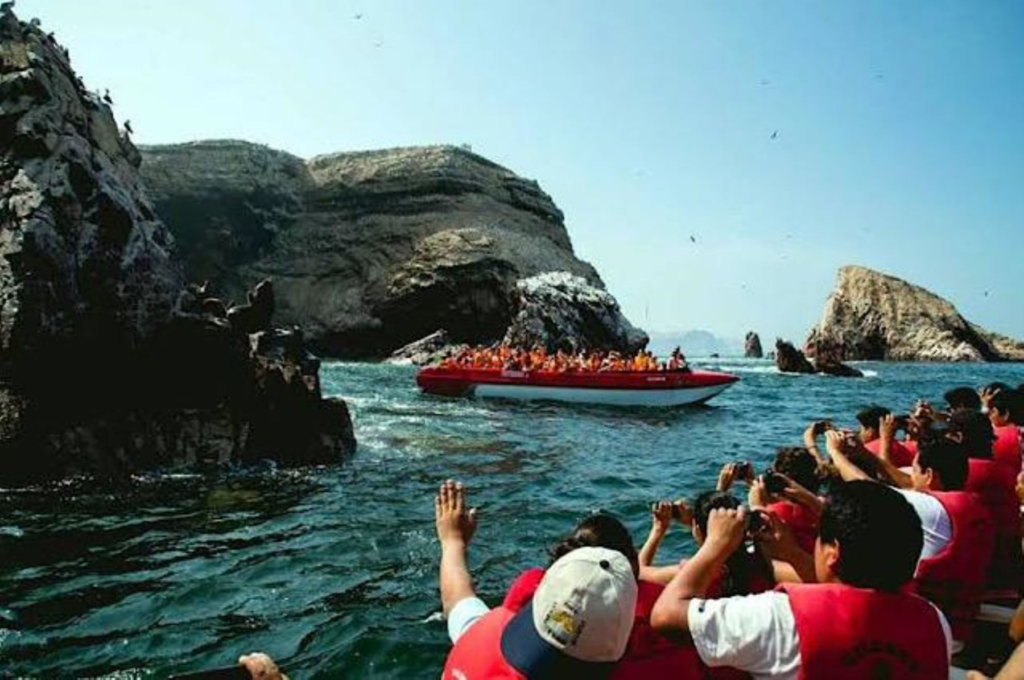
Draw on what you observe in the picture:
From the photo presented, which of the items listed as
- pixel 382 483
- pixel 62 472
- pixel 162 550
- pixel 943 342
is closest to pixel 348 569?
pixel 162 550

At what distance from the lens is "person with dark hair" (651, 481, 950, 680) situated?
9.00ft

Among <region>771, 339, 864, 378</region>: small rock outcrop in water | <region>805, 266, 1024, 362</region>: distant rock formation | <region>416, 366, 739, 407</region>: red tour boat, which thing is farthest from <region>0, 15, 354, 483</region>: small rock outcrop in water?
<region>805, 266, 1024, 362</region>: distant rock formation

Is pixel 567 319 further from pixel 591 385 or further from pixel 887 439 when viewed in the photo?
pixel 887 439

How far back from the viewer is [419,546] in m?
9.76

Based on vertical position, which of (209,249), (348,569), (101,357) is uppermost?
(209,249)

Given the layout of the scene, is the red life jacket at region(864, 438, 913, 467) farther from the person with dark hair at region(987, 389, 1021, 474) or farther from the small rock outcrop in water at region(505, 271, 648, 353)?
the small rock outcrop in water at region(505, 271, 648, 353)

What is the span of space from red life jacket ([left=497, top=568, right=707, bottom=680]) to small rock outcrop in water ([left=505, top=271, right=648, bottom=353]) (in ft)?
160

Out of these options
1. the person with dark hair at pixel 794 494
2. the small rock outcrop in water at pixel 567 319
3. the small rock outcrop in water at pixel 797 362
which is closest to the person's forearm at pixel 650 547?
the person with dark hair at pixel 794 494

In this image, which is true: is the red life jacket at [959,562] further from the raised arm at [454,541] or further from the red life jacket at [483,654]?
the red life jacket at [483,654]

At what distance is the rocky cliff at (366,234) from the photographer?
217 ft

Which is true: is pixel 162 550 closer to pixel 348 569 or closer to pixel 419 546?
pixel 348 569

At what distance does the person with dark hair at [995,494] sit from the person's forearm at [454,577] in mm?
3858

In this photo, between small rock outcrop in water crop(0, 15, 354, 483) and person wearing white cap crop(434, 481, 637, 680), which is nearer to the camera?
person wearing white cap crop(434, 481, 637, 680)

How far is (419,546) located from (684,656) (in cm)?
727
